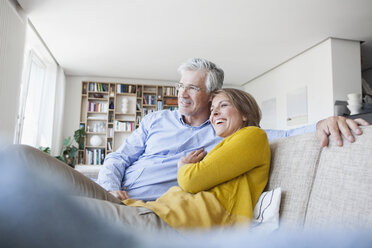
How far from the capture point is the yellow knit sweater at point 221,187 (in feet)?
3.20

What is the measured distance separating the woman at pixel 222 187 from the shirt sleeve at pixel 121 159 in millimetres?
457

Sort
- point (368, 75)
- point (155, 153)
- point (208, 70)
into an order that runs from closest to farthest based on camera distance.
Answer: point (155, 153) → point (208, 70) → point (368, 75)

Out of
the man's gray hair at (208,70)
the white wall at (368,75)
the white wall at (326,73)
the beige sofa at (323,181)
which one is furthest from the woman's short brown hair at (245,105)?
the white wall at (368,75)

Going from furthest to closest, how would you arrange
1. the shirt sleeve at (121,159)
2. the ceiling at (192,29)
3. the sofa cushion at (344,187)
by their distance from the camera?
the ceiling at (192,29), the shirt sleeve at (121,159), the sofa cushion at (344,187)

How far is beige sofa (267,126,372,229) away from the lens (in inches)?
34.2

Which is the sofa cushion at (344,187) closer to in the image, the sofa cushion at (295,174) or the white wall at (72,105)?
the sofa cushion at (295,174)

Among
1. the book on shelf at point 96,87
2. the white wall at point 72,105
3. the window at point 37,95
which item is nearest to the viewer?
the window at point 37,95

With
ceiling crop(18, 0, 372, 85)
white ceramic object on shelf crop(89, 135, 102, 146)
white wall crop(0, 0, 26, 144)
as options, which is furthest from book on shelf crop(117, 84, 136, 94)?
white wall crop(0, 0, 26, 144)

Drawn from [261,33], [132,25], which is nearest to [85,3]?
[132,25]

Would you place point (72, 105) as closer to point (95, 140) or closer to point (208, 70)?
point (95, 140)

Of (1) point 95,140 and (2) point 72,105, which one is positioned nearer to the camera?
(1) point 95,140

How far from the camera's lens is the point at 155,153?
1780 mm

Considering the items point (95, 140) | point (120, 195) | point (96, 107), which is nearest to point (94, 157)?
point (95, 140)

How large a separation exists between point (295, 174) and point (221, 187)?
11.7 inches
